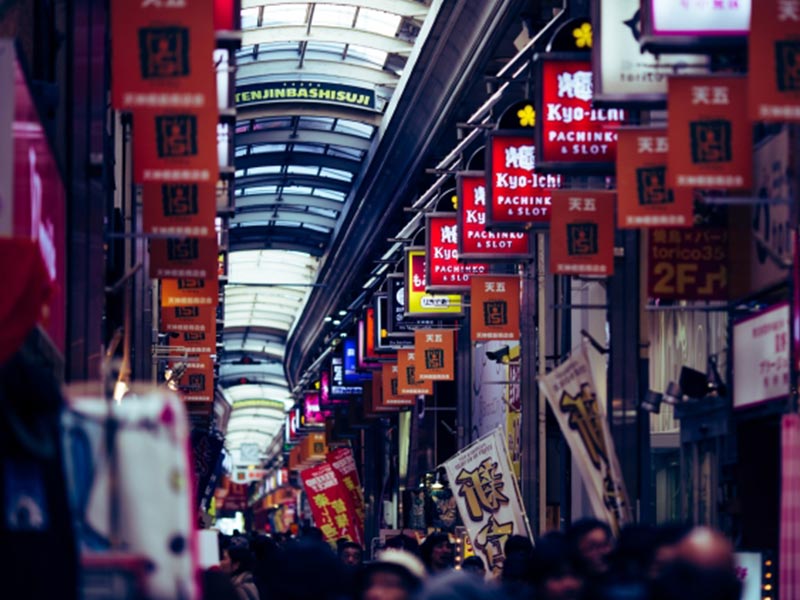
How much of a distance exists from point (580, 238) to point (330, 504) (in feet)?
54.8

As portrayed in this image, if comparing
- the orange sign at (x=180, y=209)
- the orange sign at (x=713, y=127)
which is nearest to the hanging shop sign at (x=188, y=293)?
the orange sign at (x=180, y=209)

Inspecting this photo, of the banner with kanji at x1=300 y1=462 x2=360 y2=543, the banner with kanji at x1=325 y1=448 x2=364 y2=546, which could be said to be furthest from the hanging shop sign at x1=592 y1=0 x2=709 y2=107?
the banner with kanji at x1=325 y1=448 x2=364 y2=546

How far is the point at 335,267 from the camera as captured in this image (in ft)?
139

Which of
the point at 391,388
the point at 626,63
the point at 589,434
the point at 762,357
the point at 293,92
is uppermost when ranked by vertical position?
Answer: the point at 293,92

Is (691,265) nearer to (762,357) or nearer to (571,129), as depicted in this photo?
(762,357)

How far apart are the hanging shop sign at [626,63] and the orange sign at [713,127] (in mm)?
889

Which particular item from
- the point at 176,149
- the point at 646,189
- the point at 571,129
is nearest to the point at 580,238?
the point at 571,129

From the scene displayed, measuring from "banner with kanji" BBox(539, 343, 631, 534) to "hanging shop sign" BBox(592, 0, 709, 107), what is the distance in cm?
190

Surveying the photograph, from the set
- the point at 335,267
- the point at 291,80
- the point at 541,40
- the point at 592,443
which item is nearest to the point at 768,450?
the point at 592,443

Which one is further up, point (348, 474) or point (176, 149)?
point (176, 149)

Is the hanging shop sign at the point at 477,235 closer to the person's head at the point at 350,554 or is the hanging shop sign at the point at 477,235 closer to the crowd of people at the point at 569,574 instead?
the person's head at the point at 350,554

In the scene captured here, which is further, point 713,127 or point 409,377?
point 409,377

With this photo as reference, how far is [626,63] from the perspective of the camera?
1266cm

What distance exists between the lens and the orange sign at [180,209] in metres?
13.8
